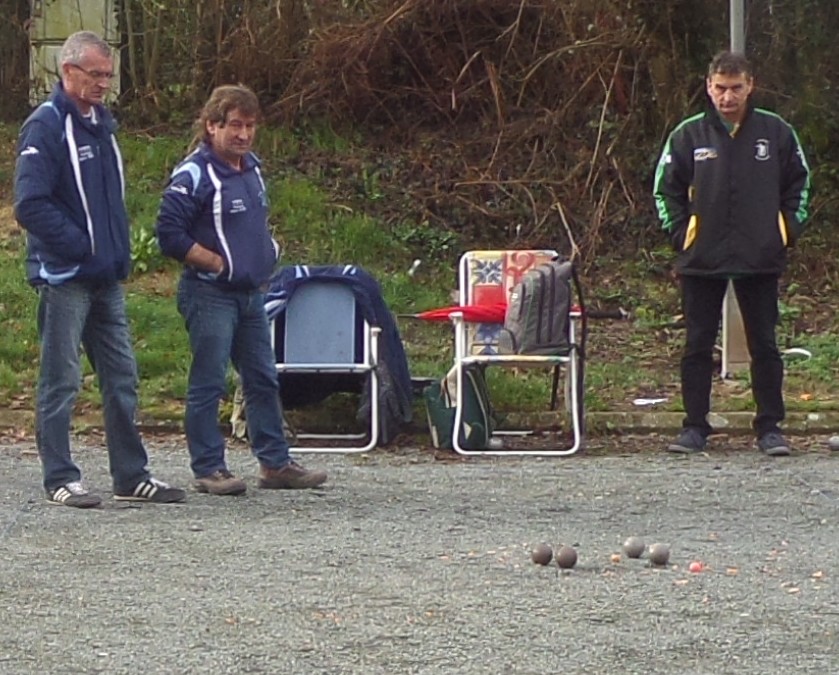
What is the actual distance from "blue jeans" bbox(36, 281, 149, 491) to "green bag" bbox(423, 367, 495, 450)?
221 centimetres

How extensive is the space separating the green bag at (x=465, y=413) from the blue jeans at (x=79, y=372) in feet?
7.26

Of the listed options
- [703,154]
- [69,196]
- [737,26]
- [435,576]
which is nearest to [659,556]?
[435,576]

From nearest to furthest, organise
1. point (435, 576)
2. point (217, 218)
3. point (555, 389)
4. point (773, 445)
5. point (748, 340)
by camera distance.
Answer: point (435, 576)
point (217, 218)
point (773, 445)
point (748, 340)
point (555, 389)

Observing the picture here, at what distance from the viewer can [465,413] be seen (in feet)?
30.7

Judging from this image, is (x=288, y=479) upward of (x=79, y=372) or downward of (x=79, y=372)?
downward

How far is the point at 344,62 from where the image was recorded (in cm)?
1533

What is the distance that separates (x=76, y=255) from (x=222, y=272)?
69 cm

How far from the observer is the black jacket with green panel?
29.0 feet

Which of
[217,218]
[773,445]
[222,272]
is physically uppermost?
[217,218]

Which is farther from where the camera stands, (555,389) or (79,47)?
(555,389)

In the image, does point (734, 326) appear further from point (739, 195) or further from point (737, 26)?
point (739, 195)

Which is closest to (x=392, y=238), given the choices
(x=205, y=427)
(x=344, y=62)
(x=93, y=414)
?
(x=344, y=62)

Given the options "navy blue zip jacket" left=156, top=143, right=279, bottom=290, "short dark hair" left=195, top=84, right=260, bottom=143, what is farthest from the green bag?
"short dark hair" left=195, top=84, right=260, bottom=143

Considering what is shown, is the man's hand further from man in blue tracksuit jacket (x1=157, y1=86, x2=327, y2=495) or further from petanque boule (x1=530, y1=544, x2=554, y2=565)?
petanque boule (x1=530, y1=544, x2=554, y2=565)
